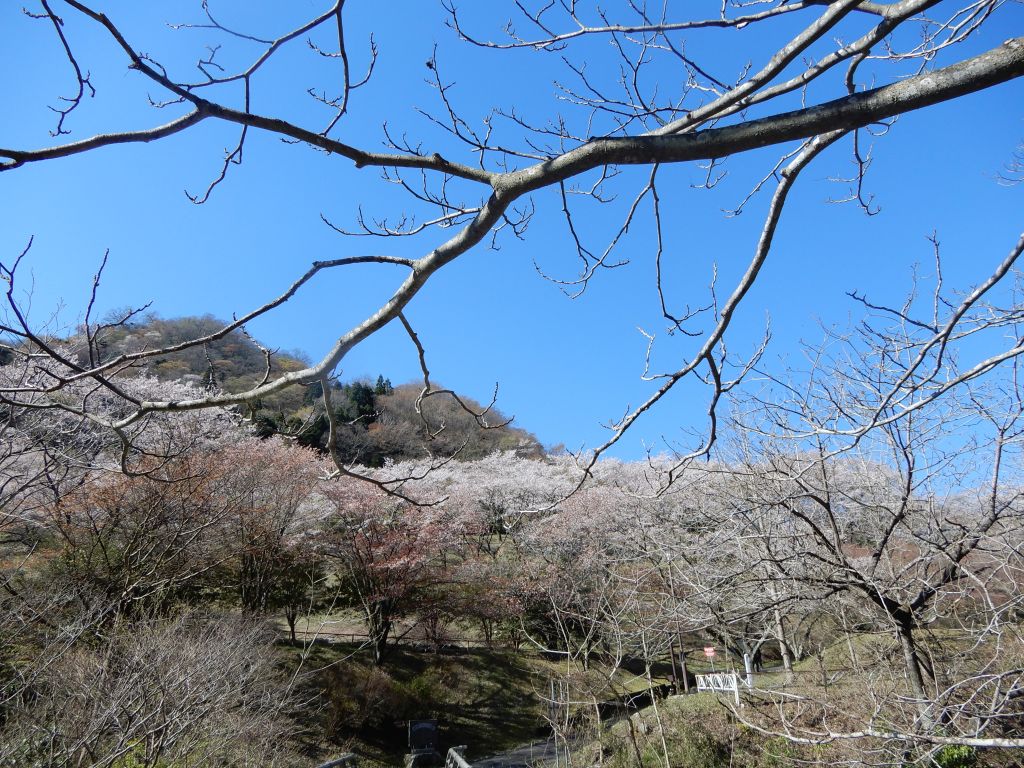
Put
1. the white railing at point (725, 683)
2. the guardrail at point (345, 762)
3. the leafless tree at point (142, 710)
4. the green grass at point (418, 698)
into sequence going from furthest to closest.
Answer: the green grass at point (418, 698), the guardrail at point (345, 762), the white railing at point (725, 683), the leafless tree at point (142, 710)

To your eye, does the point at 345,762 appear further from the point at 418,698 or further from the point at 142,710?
the point at 142,710

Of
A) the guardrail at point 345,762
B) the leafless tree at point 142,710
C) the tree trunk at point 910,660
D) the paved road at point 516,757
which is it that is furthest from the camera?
the paved road at point 516,757

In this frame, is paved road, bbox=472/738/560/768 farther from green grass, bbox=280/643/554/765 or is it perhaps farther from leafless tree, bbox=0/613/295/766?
leafless tree, bbox=0/613/295/766

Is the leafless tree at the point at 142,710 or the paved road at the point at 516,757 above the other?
the leafless tree at the point at 142,710

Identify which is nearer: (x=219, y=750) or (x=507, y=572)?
(x=219, y=750)

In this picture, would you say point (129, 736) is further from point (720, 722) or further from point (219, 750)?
point (720, 722)

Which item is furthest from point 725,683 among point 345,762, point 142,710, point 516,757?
point 142,710

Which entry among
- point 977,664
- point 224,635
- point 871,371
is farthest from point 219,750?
point 977,664

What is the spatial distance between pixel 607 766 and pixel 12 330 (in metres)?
8.96

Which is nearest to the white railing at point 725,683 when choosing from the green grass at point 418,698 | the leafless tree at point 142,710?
the green grass at point 418,698

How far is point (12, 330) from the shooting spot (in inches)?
54.2

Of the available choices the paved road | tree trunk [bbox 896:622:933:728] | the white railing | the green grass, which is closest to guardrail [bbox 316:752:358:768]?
the green grass

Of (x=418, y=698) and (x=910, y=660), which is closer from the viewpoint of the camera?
(x=910, y=660)

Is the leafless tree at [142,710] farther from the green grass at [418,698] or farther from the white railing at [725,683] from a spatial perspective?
the white railing at [725,683]
